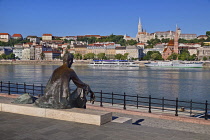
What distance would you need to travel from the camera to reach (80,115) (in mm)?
6484

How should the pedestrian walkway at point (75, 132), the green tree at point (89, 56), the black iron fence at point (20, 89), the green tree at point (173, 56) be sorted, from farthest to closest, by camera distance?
the green tree at point (89, 56), the green tree at point (173, 56), the black iron fence at point (20, 89), the pedestrian walkway at point (75, 132)

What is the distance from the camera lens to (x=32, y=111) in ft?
23.3

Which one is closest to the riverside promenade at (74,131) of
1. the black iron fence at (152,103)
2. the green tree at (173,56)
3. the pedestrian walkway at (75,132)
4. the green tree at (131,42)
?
the pedestrian walkway at (75,132)

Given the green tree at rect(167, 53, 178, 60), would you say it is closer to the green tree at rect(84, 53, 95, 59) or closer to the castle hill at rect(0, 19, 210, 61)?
the castle hill at rect(0, 19, 210, 61)

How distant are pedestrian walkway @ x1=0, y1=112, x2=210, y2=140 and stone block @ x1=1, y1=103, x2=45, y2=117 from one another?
0.33 metres

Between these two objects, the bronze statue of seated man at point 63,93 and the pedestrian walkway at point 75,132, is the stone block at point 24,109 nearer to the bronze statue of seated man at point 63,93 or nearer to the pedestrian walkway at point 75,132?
the bronze statue of seated man at point 63,93

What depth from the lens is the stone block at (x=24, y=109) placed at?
6.98 metres

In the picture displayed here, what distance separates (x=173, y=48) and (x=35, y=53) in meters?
68.1

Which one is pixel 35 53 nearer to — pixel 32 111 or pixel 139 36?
Result: pixel 139 36

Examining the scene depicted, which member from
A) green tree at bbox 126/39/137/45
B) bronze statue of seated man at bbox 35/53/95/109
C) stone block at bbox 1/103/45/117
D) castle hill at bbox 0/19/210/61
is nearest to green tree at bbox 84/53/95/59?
castle hill at bbox 0/19/210/61

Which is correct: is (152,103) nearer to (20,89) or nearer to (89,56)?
(20,89)

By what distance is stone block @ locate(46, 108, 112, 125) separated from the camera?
20.8ft

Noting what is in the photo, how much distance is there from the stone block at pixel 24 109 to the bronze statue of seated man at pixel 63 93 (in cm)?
14

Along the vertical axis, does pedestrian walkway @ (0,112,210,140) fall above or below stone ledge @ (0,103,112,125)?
below
